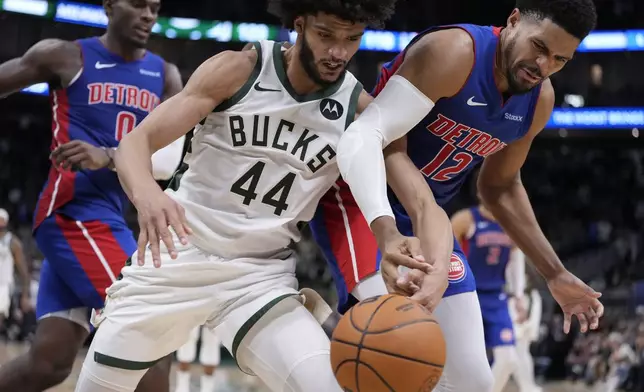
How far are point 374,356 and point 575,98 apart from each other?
2020 cm

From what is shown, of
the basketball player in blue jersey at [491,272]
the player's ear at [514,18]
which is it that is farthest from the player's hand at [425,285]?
the basketball player in blue jersey at [491,272]

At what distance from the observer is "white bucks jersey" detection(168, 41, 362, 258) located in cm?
302

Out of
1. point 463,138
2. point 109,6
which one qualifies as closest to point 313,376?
point 463,138

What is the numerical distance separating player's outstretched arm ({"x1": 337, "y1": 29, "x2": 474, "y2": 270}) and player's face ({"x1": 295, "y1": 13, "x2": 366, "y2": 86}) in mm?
193

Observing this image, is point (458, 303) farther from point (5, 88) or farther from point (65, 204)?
point (5, 88)

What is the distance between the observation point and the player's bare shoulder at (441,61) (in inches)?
121

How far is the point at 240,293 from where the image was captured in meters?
3.00

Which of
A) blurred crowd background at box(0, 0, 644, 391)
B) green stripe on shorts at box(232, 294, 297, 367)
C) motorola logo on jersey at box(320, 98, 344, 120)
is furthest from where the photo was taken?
blurred crowd background at box(0, 0, 644, 391)

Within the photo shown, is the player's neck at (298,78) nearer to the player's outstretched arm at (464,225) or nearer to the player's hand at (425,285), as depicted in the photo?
the player's hand at (425,285)

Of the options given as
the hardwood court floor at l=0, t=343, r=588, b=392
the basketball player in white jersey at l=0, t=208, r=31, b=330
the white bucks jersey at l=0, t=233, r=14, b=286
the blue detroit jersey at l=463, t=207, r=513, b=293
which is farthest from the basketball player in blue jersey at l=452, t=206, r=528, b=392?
Answer: the white bucks jersey at l=0, t=233, r=14, b=286

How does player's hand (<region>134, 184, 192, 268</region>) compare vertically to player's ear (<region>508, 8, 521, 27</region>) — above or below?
below

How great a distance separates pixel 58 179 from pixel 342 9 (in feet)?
6.67

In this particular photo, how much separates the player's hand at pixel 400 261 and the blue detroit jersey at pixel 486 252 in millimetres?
5118

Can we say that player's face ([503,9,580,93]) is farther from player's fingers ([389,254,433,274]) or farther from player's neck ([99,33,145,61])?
player's neck ([99,33,145,61])
